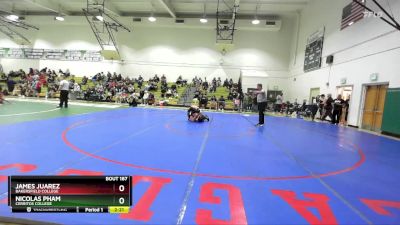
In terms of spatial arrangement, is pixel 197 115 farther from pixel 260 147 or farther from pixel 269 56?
pixel 269 56

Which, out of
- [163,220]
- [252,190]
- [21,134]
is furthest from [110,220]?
[21,134]

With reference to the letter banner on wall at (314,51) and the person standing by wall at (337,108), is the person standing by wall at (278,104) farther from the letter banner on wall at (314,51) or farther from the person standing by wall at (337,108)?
the person standing by wall at (337,108)

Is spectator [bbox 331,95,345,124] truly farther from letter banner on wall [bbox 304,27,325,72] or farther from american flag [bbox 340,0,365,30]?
letter banner on wall [bbox 304,27,325,72]

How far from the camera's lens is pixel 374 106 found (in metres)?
12.4

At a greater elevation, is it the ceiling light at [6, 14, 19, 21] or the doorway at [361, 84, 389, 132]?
the ceiling light at [6, 14, 19, 21]

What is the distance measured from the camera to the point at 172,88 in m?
25.0

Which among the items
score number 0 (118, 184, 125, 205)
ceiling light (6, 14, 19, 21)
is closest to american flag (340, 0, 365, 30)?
score number 0 (118, 184, 125, 205)

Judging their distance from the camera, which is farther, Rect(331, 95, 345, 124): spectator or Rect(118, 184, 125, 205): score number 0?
Rect(331, 95, 345, 124): spectator

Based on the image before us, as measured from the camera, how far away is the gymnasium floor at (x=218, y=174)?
2592mm

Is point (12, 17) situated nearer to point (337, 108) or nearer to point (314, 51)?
point (314, 51)

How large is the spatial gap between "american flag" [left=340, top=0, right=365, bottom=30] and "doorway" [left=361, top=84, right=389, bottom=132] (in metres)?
3.67
